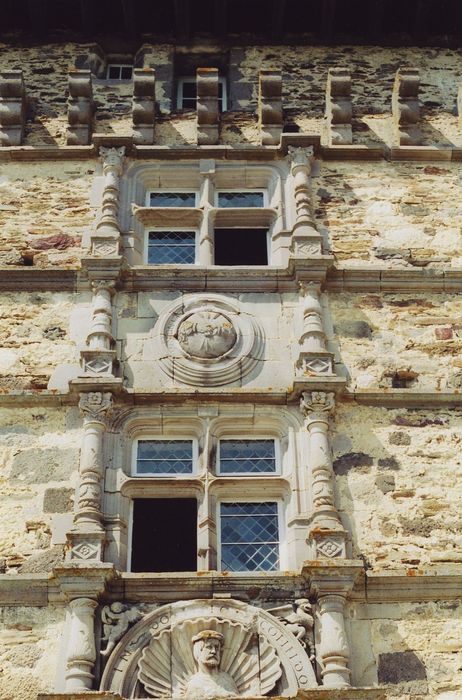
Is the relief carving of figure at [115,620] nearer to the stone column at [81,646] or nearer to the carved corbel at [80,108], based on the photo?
the stone column at [81,646]

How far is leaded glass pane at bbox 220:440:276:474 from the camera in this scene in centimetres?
995

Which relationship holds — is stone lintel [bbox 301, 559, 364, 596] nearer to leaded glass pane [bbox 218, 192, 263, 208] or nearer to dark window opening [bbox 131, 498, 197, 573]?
dark window opening [bbox 131, 498, 197, 573]

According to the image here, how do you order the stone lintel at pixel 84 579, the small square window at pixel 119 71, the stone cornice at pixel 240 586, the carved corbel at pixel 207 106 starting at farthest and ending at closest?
the small square window at pixel 119 71, the carved corbel at pixel 207 106, the stone cornice at pixel 240 586, the stone lintel at pixel 84 579

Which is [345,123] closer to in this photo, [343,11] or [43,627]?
[343,11]

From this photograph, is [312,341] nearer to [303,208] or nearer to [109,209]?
[303,208]

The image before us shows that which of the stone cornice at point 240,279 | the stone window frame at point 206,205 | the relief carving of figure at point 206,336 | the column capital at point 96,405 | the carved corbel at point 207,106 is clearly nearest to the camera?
the column capital at point 96,405

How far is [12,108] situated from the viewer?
13023 millimetres

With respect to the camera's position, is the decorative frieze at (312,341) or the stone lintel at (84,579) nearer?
the stone lintel at (84,579)

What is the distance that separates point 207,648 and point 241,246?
4.51 meters

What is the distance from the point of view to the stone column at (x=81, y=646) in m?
8.41

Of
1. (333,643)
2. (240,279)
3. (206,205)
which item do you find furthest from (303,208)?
(333,643)

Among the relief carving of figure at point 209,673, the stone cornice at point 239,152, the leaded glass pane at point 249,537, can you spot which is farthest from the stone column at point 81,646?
the stone cornice at point 239,152

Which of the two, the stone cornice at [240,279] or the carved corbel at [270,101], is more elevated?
the carved corbel at [270,101]

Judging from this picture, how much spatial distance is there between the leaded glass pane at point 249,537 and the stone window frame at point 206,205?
103 inches
